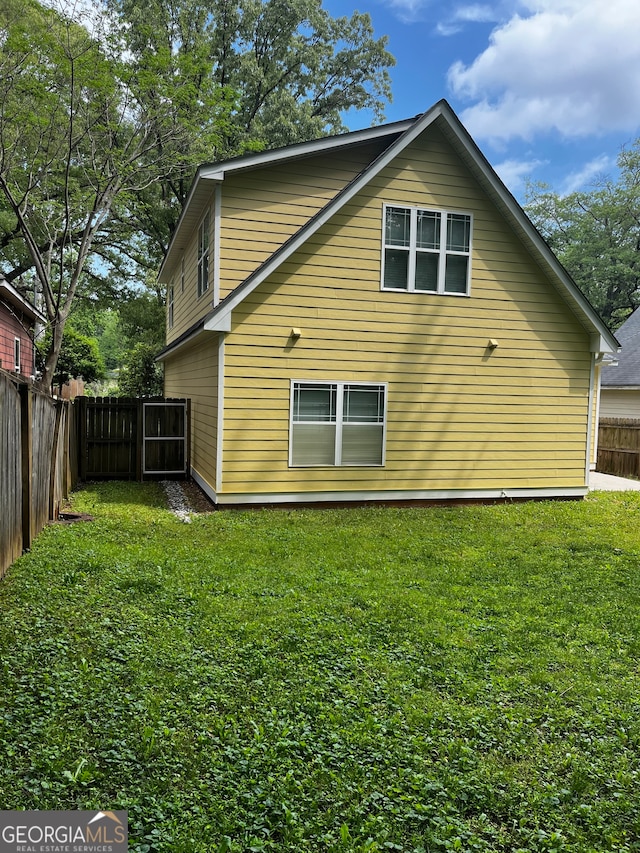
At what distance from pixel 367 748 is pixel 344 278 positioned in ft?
26.5

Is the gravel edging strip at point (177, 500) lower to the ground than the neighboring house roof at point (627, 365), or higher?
lower

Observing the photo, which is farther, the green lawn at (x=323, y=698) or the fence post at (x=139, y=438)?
the fence post at (x=139, y=438)

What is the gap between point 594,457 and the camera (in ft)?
55.8

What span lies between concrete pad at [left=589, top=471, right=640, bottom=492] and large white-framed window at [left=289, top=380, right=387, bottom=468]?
6130 millimetres

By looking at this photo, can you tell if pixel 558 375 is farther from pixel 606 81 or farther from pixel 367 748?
pixel 606 81

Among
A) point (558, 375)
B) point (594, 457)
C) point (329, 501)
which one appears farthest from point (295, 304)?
point (594, 457)

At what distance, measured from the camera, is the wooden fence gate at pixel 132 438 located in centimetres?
1202

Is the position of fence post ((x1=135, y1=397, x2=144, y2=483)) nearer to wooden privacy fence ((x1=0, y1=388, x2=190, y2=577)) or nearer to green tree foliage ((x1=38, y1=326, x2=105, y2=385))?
wooden privacy fence ((x1=0, y1=388, x2=190, y2=577))

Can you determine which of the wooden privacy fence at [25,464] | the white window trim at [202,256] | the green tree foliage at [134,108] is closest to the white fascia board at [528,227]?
the green tree foliage at [134,108]

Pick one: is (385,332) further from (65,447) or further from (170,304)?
(170,304)

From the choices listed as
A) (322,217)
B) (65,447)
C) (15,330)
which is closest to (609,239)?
(322,217)

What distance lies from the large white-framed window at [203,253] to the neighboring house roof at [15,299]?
17.7 ft

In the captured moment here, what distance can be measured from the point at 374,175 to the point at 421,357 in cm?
324

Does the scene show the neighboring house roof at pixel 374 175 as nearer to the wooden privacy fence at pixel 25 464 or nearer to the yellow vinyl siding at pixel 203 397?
the yellow vinyl siding at pixel 203 397
